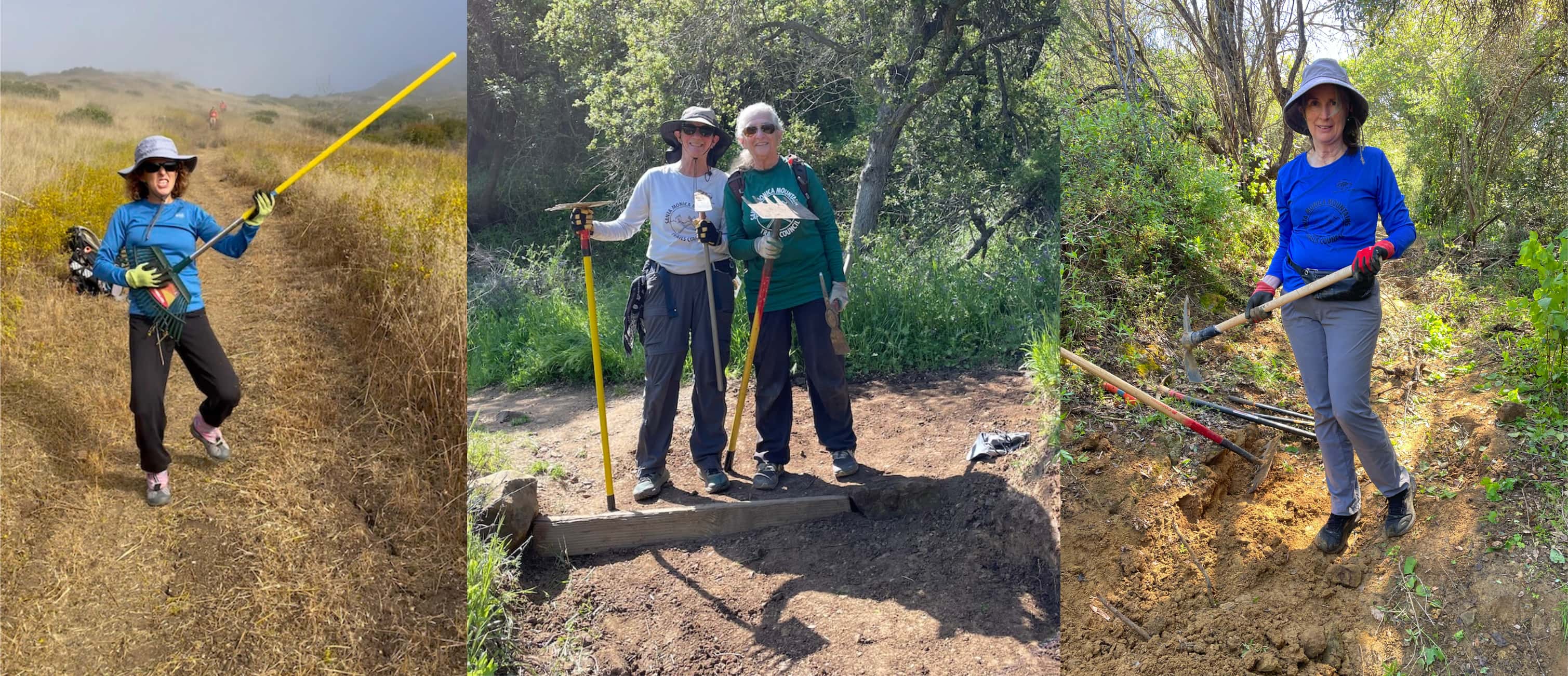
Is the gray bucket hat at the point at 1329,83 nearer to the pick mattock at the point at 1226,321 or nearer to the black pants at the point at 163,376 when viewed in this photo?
the pick mattock at the point at 1226,321

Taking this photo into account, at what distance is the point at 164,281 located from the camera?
304cm

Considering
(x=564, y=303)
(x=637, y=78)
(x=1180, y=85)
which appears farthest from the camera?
(x=1180, y=85)

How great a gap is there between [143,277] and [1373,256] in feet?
12.3

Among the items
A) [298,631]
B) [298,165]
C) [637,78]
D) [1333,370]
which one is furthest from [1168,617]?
[298,165]

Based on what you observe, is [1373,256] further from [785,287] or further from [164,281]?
[164,281]

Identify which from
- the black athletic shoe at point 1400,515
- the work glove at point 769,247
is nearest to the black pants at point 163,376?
the work glove at point 769,247

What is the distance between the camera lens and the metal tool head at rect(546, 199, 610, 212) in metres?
2.96

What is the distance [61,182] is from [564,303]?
1672 millimetres

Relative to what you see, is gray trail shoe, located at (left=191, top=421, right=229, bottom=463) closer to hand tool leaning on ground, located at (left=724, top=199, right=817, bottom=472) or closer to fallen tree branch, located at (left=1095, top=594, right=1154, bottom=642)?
hand tool leaning on ground, located at (left=724, top=199, right=817, bottom=472)

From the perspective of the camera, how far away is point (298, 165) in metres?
3.24

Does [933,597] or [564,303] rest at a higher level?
[564,303]

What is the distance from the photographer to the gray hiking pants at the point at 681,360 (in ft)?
9.71

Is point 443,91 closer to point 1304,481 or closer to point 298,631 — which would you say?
point 298,631

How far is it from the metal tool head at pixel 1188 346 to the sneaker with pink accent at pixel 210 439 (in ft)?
10.7
